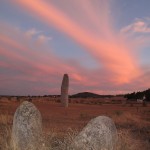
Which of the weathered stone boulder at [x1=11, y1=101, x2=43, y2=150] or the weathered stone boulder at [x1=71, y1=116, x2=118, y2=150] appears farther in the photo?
the weathered stone boulder at [x1=11, y1=101, x2=43, y2=150]

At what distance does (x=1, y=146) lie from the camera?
39.4ft

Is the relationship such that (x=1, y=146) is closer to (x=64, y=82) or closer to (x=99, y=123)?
(x=99, y=123)

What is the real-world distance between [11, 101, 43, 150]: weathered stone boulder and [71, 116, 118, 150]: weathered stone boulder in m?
1.28

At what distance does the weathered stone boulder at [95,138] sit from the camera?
1104 centimetres

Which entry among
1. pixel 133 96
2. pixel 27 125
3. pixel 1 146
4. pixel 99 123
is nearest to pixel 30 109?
pixel 27 125

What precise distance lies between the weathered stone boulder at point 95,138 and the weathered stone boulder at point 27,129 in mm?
1277

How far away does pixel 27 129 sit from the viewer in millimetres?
11883

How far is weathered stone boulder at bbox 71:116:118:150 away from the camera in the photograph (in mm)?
11039

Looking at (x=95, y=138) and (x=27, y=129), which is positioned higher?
(x=27, y=129)

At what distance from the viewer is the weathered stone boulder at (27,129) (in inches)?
461

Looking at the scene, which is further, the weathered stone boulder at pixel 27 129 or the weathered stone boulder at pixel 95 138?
the weathered stone boulder at pixel 27 129

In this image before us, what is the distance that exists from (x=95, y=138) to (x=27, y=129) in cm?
Answer: 213

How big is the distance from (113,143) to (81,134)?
3.14ft

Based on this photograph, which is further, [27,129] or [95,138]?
[27,129]
